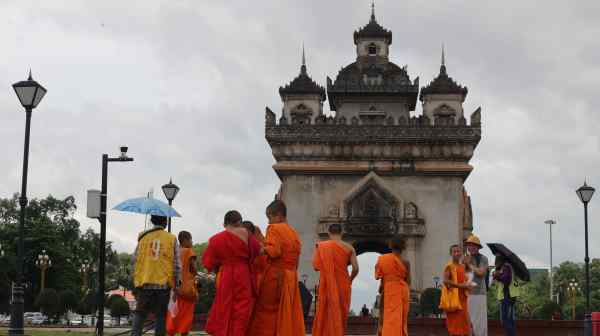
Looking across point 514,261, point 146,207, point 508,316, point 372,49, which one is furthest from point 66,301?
point 514,261

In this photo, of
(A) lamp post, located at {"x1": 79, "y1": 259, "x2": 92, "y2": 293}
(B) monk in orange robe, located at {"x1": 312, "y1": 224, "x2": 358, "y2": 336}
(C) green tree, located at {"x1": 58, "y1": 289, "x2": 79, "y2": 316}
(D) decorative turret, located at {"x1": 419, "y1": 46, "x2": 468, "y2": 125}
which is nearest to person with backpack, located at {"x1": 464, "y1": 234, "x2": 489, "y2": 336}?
(B) monk in orange robe, located at {"x1": 312, "y1": 224, "x2": 358, "y2": 336}

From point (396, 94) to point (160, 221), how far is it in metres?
40.6

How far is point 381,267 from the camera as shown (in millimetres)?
15242

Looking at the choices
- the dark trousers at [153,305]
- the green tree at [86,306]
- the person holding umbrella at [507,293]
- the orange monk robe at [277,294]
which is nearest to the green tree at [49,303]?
the green tree at [86,306]

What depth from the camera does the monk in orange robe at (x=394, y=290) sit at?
1492cm

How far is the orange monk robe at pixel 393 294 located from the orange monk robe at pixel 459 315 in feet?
4.11

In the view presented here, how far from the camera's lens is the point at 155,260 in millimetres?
14031

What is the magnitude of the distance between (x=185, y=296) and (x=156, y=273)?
250cm

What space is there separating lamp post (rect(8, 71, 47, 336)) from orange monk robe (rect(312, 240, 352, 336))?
5693mm

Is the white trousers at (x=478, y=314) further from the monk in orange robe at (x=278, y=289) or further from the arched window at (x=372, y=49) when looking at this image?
the arched window at (x=372, y=49)

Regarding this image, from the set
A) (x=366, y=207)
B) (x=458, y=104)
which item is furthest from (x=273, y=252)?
(x=458, y=104)

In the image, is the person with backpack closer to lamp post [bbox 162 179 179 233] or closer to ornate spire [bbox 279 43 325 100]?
lamp post [bbox 162 179 179 233]

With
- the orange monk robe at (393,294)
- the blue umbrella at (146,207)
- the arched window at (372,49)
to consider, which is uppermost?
the arched window at (372,49)

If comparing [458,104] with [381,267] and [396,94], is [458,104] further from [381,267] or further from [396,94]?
[381,267]
